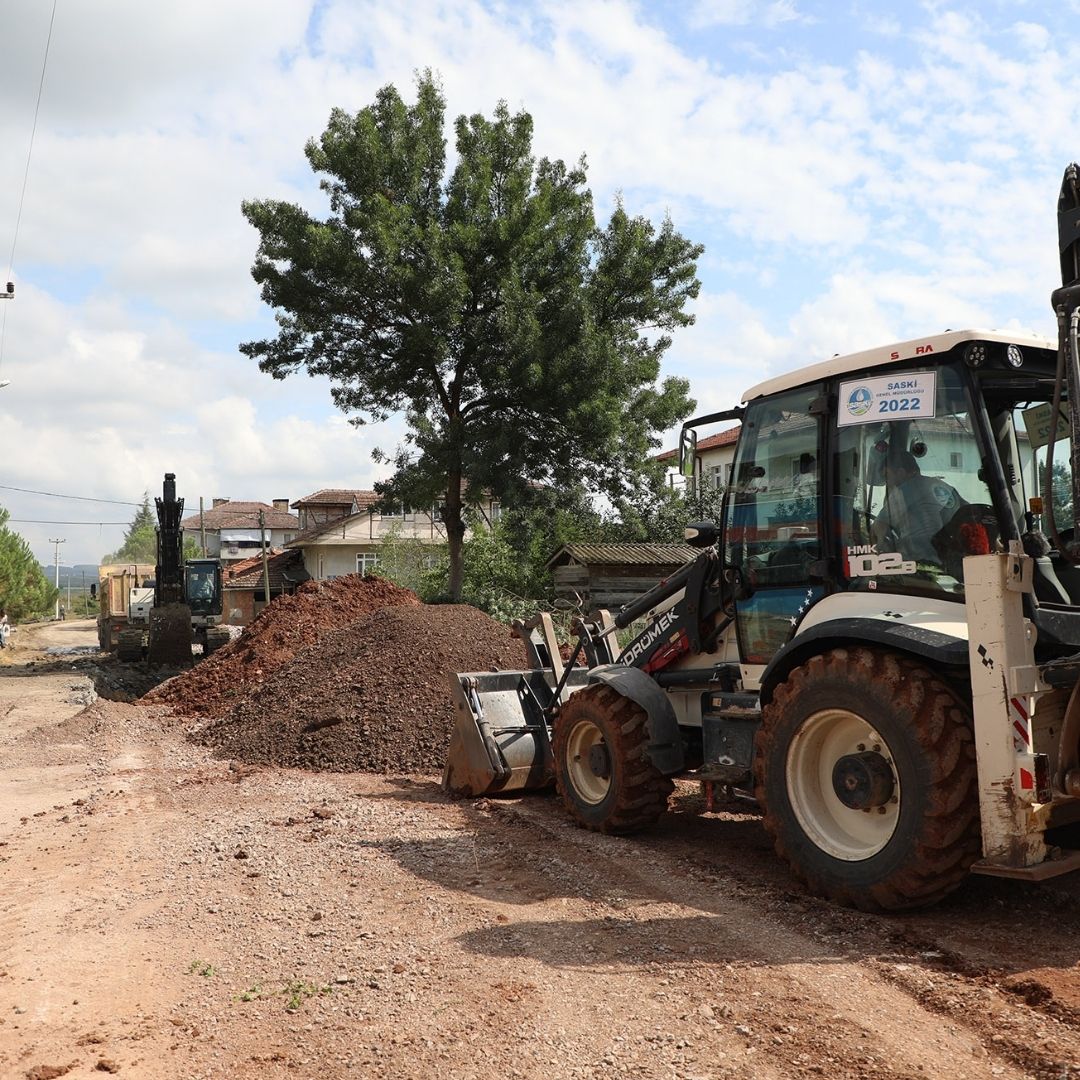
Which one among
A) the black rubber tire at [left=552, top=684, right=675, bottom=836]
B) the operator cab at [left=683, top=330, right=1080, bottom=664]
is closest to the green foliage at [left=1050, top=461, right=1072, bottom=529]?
the operator cab at [left=683, top=330, right=1080, bottom=664]

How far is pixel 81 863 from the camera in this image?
716cm

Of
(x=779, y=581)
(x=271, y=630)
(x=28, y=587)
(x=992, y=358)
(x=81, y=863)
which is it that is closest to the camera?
(x=992, y=358)

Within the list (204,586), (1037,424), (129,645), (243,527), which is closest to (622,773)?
(1037,424)

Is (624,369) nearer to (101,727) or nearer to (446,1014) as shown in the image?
(101,727)

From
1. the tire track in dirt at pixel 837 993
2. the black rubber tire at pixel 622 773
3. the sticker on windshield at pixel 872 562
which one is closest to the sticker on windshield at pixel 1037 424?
the sticker on windshield at pixel 872 562

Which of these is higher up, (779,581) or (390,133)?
(390,133)

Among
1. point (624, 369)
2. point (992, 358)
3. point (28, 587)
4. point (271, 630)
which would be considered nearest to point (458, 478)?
point (624, 369)

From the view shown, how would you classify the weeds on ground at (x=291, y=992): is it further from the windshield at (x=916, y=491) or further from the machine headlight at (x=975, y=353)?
the machine headlight at (x=975, y=353)

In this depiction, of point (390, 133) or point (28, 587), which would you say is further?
point (28, 587)

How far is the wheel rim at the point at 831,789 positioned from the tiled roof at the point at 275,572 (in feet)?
193

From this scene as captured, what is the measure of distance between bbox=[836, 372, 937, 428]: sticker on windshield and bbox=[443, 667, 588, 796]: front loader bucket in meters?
3.93

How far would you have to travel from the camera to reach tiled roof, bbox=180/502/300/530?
95.6 metres

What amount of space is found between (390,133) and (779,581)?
77.7 feet

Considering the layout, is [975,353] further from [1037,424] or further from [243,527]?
[243,527]
